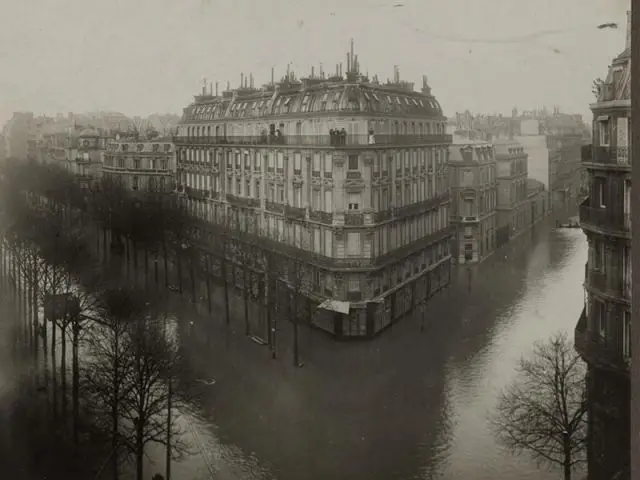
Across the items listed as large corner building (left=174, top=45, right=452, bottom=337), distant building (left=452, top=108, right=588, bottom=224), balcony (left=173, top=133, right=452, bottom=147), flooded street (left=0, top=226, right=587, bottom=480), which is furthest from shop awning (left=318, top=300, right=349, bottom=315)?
distant building (left=452, top=108, right=588, bottom=224)

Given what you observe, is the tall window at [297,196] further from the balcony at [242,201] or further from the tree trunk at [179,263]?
the tree trunk at [179,263]

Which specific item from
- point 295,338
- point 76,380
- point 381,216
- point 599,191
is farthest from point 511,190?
point 76,380

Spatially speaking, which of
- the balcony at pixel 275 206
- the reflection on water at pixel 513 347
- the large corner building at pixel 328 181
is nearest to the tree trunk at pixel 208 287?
the large corner building at pixel 328 181

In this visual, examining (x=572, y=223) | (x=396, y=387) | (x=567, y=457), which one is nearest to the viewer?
(x=567, y=457)

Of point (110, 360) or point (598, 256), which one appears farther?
point (110, 360)

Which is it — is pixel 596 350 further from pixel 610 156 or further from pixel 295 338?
pixel 295 338

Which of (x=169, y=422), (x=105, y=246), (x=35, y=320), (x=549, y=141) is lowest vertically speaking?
(x=169, y=422)

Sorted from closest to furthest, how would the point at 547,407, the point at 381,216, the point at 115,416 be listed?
the point at 547,407 < the point at 115,416 < the point at 381,216
